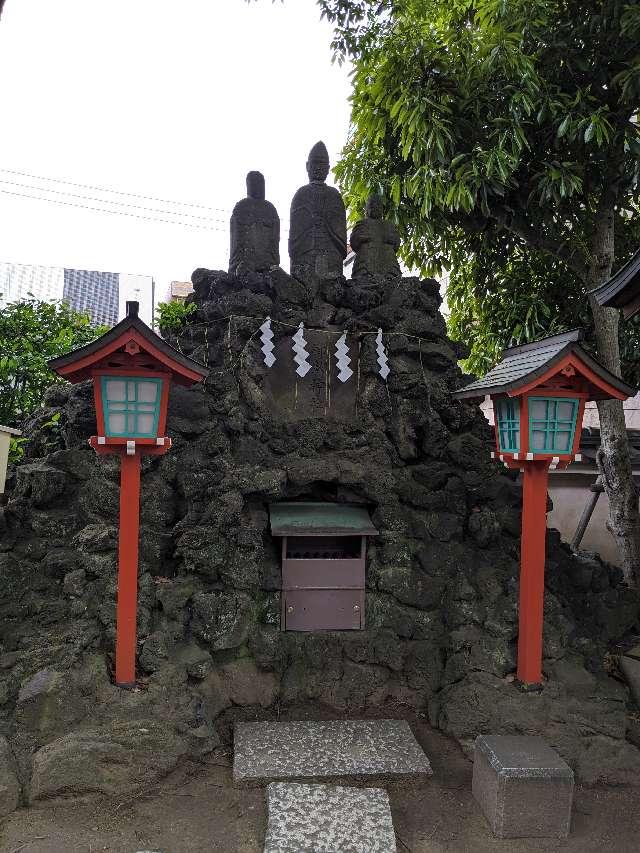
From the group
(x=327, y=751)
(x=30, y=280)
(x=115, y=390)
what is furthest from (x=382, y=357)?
(x=30, y=280)

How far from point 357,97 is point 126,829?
35.5 feet

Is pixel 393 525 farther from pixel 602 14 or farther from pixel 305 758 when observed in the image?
pixel 602 14

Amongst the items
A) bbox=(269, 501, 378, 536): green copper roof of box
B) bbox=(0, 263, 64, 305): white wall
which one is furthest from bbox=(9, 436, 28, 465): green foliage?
bbox=(0, 263, 64, 305): white wall

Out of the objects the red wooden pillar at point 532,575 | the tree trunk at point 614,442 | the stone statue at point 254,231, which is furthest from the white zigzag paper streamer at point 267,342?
the tree trunk at point 614,442

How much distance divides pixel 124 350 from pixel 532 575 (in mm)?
5214

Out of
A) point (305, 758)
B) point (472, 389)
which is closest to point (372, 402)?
point (472, 389)

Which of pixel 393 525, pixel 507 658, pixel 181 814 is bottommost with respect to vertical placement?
pixel 181 814

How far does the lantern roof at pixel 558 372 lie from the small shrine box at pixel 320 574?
91.6 inches

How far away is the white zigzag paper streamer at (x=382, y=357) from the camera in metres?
8.66

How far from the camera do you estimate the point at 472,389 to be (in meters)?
7.13

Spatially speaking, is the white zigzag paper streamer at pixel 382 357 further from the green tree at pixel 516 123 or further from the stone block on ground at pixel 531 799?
the stone block on ground at pixel 531 799

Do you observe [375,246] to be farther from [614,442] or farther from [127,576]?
[127,576]

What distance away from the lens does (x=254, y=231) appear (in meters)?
9.16

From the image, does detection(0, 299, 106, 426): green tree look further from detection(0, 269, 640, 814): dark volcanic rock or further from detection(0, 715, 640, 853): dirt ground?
detection(0, 715, 640, 853): dirt ground
